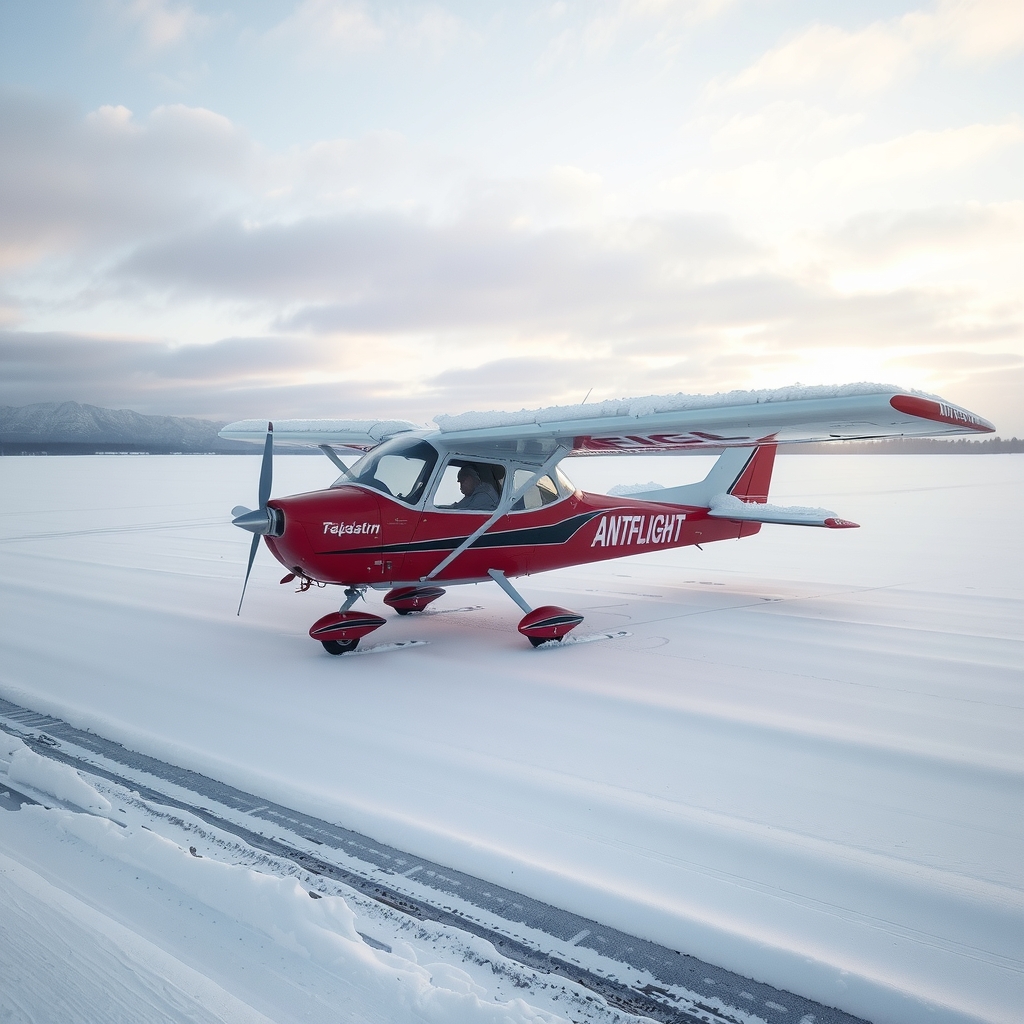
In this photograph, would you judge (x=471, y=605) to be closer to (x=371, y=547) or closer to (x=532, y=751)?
(x=371, y=547)

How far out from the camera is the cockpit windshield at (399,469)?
6.54 meters

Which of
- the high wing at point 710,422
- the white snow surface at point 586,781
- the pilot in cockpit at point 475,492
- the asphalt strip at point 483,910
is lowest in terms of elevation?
the asphalt strip at point 483,910

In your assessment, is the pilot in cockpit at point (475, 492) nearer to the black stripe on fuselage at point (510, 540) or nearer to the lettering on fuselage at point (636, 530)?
the black stripe on fuselage at point (510, 540)

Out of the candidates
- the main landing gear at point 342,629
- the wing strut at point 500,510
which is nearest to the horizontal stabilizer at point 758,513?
the wing strut at point 500,510

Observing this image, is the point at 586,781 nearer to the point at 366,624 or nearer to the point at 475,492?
the point at 366,624

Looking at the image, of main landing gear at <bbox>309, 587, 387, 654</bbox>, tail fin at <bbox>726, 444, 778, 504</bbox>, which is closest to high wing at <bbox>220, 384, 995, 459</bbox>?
main landing gear at <bbox>309, 587, 387, 654</bbox>

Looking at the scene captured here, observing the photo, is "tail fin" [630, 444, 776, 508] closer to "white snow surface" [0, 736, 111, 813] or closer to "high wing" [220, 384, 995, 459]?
"high wing" [220, 384, 995, 459]

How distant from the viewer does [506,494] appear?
7164mm

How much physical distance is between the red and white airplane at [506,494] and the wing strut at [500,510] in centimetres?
1

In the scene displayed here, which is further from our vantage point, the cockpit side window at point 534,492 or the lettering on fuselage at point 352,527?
the cockpit side window at point 534,492

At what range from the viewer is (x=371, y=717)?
470cm

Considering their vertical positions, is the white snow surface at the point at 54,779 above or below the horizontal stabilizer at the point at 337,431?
below

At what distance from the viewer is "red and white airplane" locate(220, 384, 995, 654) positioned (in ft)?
17.8

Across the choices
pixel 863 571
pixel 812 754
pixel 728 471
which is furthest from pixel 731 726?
pixel 863 571
